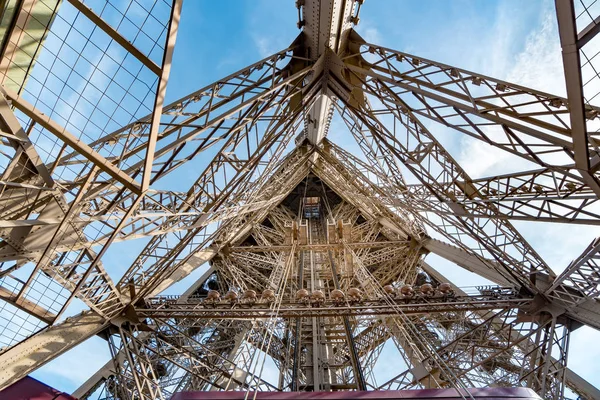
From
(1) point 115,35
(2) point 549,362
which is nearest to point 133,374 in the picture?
(1) point 115,35

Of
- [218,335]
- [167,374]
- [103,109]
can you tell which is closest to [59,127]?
[103,109]

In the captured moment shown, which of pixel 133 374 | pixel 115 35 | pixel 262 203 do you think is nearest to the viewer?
pixel 115 35

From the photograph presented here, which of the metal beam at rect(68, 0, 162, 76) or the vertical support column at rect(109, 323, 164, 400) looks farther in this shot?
the vertical support column at rect(109, 323, 164, 400)

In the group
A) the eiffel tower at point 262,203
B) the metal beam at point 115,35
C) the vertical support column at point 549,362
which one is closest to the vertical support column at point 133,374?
the eiffel tower at point 262,203

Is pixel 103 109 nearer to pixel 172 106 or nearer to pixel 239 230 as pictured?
pixel 172 106

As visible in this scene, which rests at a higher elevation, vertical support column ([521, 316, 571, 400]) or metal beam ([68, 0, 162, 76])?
metal beam ([68, 0, 162, 76])

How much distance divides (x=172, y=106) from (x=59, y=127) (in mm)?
3612

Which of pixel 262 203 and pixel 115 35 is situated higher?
pixel 262 203

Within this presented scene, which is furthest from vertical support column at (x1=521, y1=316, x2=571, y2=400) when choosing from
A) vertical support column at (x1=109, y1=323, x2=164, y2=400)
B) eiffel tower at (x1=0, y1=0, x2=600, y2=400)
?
vertical support column at (x1=109, y1=323, x2=164, y2=400)

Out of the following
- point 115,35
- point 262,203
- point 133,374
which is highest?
point 262,203

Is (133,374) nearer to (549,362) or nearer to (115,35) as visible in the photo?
(115,35)

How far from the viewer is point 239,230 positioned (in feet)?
75.0

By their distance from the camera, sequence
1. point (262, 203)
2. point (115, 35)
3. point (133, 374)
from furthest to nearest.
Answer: point (262, 203)
point (133, 374)
point (115, 35)

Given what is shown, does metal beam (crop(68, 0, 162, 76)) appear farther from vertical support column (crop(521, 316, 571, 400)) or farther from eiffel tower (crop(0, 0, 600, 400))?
vertical support column (crop(521, 316, 571, 400))
